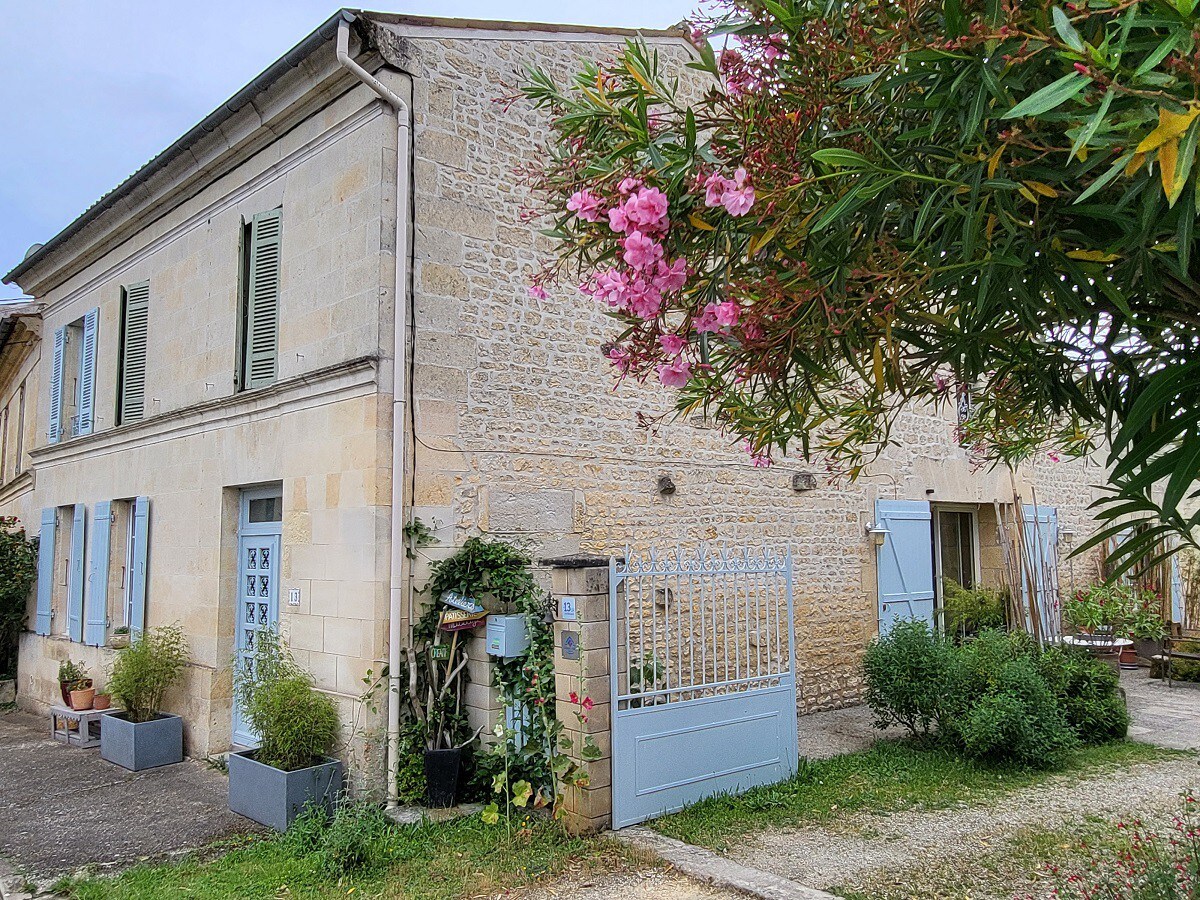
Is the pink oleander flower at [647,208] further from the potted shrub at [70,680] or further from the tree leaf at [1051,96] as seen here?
the potted shrub at [70,680]

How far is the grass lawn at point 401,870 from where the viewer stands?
15.1 ft

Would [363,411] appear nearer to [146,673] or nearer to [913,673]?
[146,673]

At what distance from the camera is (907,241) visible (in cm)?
263

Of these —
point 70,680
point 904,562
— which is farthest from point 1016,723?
point 70,680

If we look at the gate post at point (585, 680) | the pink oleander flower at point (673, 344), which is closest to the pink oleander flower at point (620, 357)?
the pink oleander flower at point (673, 344)

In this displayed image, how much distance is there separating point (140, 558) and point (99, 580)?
0.95m

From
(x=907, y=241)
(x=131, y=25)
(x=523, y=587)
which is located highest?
(x=131, y=25)

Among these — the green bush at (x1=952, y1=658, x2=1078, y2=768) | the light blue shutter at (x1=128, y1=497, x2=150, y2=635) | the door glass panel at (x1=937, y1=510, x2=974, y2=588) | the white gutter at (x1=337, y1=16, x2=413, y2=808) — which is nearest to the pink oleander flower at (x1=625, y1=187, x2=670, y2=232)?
the white gutter at (x1=337, y1=16, x2=413, y2=808)

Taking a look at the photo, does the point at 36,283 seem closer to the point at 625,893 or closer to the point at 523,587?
the point at 523,587

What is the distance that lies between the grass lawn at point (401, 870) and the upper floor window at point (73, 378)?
255 inches

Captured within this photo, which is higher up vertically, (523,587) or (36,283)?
(36,283)

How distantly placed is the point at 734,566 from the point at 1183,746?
4410 millimetres

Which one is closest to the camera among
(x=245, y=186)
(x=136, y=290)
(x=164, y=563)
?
(x=245, y=186)

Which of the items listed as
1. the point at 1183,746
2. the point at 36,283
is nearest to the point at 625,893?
the point at 1183,746
